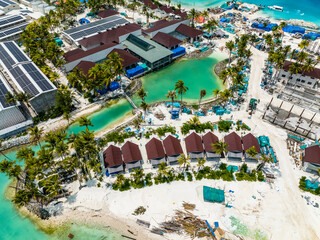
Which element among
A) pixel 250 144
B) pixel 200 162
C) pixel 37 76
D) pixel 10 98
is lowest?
pixel 200 162

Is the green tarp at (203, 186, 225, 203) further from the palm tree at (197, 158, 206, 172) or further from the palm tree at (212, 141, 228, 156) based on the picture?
the palm tree at (212, 141, 228, 156)

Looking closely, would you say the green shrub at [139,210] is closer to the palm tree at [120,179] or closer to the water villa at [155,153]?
the palm tree at [120,179]

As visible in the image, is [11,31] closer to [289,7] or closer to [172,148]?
→ [172,148]

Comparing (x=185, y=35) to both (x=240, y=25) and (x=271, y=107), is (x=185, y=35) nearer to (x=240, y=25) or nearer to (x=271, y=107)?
(x=240, y=25)

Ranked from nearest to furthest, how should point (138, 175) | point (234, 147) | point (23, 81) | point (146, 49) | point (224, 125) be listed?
point (138, 175), point (234, 147), point (224, 125), point (23, 81), point (146, 49)

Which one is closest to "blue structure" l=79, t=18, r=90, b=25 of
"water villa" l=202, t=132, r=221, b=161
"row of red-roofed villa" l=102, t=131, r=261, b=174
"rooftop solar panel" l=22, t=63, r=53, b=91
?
"rooftop solar panel" l=22, t=63, r=53, b=91

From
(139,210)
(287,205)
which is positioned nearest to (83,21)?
(139,210)

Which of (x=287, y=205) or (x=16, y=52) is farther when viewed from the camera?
(x=16, y=52)

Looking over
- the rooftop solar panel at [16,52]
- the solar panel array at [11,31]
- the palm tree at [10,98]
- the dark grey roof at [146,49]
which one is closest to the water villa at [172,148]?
the dark grey roof at [146,49]
